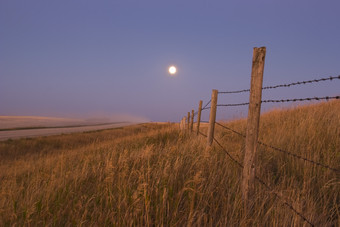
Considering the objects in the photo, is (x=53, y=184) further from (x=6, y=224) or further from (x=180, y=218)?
(x=180, y=218)

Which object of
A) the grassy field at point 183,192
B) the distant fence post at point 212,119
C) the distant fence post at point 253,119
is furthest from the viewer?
the distant fence post at point 212,119

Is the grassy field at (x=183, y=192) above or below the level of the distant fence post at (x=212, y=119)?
below

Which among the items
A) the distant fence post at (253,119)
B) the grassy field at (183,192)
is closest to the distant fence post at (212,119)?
the grassy field at (183,192)

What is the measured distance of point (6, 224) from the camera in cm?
229

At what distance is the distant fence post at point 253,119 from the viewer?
2617mm

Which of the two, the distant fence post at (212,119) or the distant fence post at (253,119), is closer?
the distant fence post at (253,119)

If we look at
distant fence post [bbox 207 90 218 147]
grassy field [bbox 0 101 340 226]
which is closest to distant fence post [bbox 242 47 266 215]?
grassy field [bbox 0 101 340 226]

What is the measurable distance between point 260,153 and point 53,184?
3641 millimetres

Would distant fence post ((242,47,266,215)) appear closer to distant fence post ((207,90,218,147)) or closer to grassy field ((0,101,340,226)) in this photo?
grassy field ((0,101,340,226))

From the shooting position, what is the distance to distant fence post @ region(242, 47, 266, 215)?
2.62 meters

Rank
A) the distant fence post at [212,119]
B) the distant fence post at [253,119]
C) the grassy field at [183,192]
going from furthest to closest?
the distant fence post at [212,119] < the distant fence post at [253,119] < the grassy field at [183,192]

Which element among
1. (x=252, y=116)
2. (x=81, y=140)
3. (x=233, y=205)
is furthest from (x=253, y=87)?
(x=81, y=140)

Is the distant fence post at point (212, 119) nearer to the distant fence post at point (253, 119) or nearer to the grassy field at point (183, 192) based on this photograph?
the grassy field at point (183, 192)

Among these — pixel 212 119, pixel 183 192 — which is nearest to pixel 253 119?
pixel 183 192
